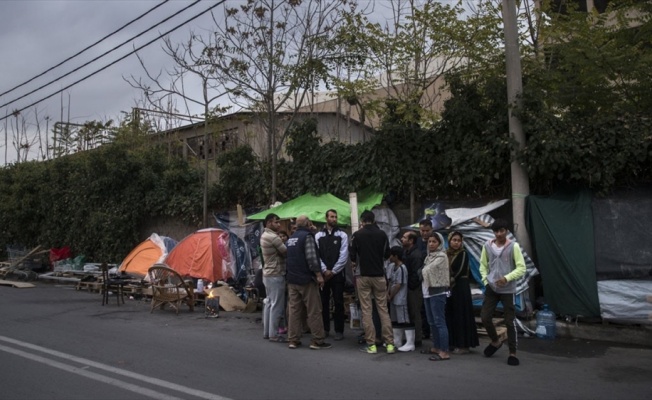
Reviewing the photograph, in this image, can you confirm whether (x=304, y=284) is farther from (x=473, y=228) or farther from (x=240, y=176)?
(x=240, y=176)

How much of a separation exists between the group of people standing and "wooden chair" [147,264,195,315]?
3998mm

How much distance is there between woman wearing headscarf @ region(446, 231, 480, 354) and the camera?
8188 mm

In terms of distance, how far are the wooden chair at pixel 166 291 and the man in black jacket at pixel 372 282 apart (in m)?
5.42

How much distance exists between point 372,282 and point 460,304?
127 centimetres

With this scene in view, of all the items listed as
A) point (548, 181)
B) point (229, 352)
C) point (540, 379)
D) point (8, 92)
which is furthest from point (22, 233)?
point (540, 379)

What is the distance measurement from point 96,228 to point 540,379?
16.5 meters

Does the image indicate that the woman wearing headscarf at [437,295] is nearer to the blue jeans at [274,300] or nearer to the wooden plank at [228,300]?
the blue jeans at [274,300]

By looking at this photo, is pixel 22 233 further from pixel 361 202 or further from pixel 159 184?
pixel 361 202

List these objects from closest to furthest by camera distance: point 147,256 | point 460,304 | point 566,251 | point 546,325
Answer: point 460,304, point 546,325, point 566,251, point 147,256

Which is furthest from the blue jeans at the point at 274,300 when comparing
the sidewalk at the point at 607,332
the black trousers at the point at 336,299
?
the sidewalk at the point at 607,332

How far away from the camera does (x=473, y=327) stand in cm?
825

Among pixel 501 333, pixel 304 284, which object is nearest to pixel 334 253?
pixel 304 284

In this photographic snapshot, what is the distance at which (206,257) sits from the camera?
13945 mm

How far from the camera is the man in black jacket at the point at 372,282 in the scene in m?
8.33
